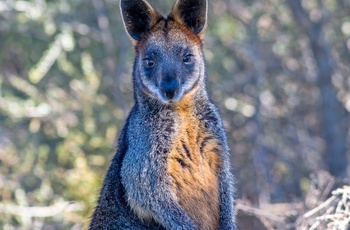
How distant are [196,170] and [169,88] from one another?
2.11 feet

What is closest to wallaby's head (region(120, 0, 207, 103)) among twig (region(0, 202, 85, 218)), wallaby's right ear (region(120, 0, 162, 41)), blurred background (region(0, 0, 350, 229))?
wallaby's right ear (region(120, 0, 162, 41))

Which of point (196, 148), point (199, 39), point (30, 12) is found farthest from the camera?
point (30, 12)

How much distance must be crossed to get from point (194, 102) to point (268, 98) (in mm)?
7246

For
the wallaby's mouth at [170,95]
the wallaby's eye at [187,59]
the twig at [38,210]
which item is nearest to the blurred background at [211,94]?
the twig at [38,210]

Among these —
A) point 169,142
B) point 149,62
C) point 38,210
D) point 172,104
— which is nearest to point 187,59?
point 149,62

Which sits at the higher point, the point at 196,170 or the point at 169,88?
the point at 169,88

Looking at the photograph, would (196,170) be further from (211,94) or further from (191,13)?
(211,94)

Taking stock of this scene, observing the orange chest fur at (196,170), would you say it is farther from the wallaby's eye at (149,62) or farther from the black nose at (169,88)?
the wallaby's eye at (149,62)

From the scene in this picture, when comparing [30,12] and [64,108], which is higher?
[30,12]

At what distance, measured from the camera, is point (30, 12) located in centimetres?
1154

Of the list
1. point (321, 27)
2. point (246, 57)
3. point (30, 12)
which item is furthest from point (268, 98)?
point (30, 12)

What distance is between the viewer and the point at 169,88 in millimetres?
6203

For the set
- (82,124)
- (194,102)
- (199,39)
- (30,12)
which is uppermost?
(30,12)

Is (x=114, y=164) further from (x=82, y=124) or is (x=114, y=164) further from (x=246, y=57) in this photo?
(x=246, y=57)
